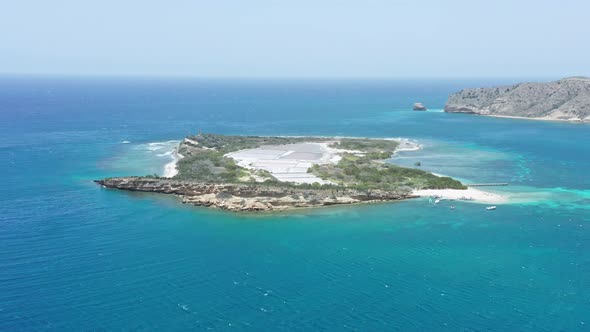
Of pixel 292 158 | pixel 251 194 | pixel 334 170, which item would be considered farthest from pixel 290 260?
pixel 292 158

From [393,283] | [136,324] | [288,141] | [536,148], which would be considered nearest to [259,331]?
[136,324]

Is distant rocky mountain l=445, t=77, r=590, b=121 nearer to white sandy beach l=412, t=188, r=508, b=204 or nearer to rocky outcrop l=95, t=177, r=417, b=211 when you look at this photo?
white sandy beach l=412, t=188, r=508, b=204

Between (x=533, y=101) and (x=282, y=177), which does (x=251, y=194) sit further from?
(x=533, y=101)

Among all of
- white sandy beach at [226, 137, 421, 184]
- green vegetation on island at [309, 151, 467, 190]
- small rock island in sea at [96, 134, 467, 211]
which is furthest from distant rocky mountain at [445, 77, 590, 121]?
green vegetation on island at [309, 151, 467, 190]

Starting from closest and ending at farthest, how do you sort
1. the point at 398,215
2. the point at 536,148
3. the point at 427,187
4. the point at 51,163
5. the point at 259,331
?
the point at 259,331
the point at 398,215
the point at 427,187
the point at 51,163
the point at 536,148

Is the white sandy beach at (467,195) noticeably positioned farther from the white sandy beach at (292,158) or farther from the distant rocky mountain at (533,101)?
the distant rocky mountain at (533,101)

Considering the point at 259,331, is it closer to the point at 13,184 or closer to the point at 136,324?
the point at 136,324
